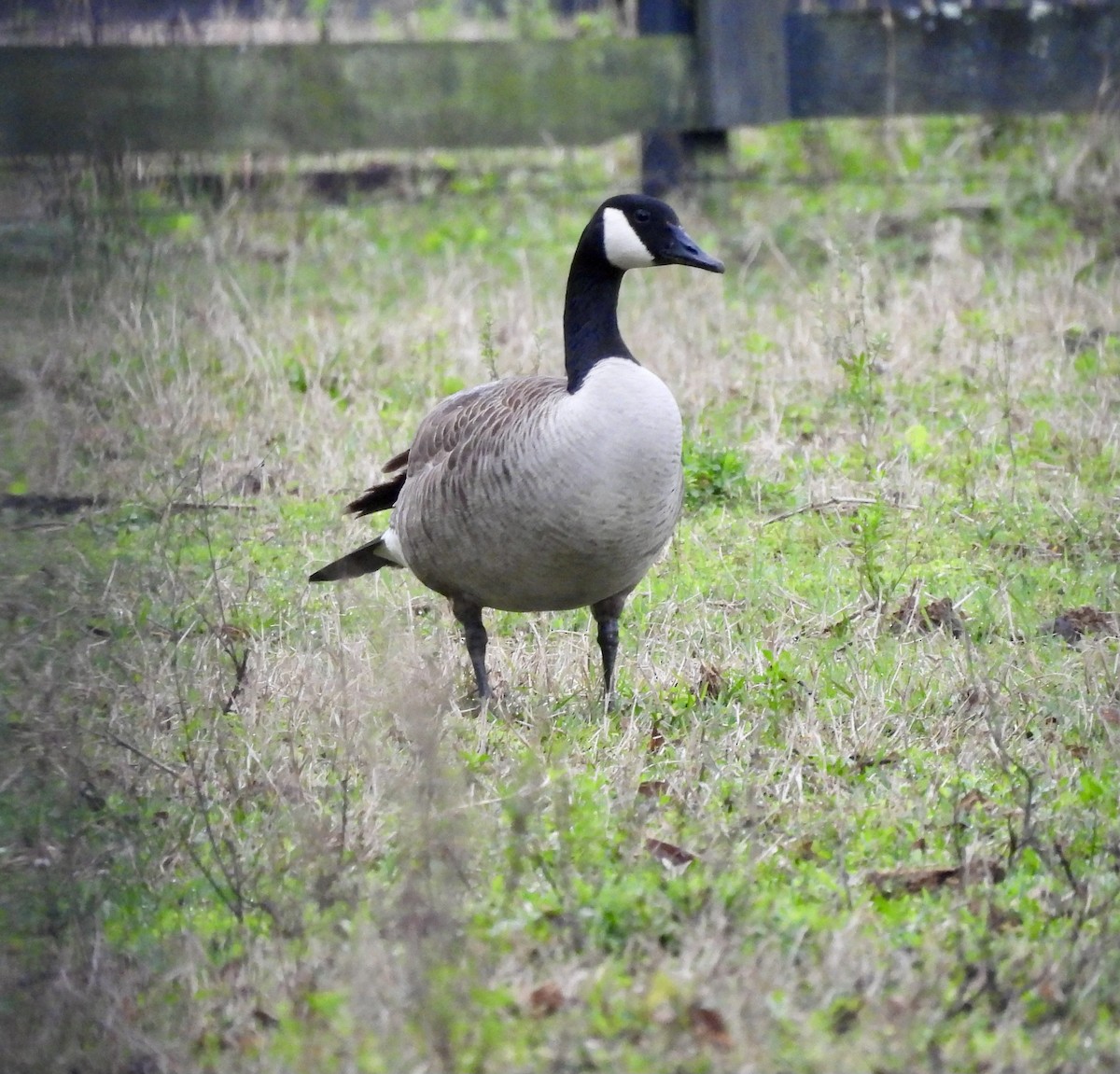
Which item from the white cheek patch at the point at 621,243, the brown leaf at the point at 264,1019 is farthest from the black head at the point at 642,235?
the brown leaf at the point at 264,1019

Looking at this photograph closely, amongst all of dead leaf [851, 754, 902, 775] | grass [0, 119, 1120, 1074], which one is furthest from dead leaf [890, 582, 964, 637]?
dead leaf [851, 754, 902, 775]

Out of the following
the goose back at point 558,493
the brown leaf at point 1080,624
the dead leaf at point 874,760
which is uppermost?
the goose back at point 558,493

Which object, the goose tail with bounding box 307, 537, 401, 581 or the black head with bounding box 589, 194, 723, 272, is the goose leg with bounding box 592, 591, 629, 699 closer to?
the goose tail with bounding box 307, 537, 401, 581

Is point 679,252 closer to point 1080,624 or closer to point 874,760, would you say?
point 874,760

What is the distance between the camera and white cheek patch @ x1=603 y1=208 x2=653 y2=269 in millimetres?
4438

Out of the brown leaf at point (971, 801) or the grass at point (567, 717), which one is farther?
the brown leaf at point (971, 801)

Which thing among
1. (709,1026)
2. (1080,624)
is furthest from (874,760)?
(709,1026)

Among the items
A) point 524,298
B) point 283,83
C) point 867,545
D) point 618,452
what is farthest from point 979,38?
point 618,452

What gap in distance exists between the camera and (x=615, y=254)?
4.45 metres

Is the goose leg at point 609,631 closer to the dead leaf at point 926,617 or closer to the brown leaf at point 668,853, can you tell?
the dead leaf at point 926,617

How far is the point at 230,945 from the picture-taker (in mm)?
3031

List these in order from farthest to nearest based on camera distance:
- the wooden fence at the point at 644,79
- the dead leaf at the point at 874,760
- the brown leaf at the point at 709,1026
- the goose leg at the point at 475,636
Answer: the wooden fence at the point at 644,79 → the goose leg at the point at 475,636 → the dead leaf at the point at 874,760 → the brown leaf at the point at 709,1026

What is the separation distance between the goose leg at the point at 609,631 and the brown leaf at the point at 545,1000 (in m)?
1.66

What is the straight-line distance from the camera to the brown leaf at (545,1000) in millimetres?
2723
